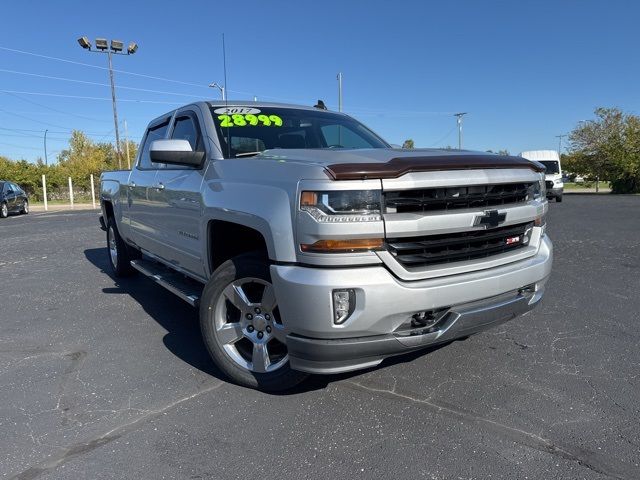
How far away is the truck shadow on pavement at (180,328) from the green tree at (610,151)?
4089cm

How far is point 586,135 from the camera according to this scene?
1682 inches

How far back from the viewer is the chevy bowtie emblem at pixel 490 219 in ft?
9.17

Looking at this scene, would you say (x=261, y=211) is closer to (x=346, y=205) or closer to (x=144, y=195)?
(x=346, y=205)

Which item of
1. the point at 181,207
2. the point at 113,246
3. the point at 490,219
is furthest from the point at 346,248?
the point at 113,246

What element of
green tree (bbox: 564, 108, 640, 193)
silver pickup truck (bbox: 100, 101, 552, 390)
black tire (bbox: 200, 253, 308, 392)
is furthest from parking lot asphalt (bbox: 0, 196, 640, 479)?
green tree (bbox: 564, 108, 640, 193)

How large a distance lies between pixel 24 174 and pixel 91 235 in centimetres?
3498

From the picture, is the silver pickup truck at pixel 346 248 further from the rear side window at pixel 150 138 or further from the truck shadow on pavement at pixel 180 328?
the rear side window at pixel 150 138

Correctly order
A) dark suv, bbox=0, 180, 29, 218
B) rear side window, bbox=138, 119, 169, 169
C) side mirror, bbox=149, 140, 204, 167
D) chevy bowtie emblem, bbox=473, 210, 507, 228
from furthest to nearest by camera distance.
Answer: dark suv, bbox=0, 180, 29, 218
rear side window, bbox=138, 119, 169, 169
side mirror, bbox=149, 140, 204, 167
chevy bowtie emblem, bbox=473, 210, 507, 228

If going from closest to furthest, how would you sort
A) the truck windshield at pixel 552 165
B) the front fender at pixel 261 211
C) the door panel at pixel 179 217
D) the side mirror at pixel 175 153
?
the front fender at pixel 261 211 < the side mirror at pixel 175 153 < the door panel at pixel 179 217 < the truck windshield at pixel 552 165

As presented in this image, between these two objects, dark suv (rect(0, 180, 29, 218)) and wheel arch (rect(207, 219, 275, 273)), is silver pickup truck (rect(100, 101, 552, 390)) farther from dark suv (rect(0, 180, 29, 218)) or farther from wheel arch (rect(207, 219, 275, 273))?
dark suv (rect(0, 180, 29, 218))

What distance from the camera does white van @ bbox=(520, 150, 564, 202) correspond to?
22.7 m

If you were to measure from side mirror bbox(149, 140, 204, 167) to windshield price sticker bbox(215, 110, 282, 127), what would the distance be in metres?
0.44

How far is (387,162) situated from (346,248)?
1.71 ft

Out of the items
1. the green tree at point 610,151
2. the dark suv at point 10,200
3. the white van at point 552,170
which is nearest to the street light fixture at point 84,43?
the dark suv at point 10,200
